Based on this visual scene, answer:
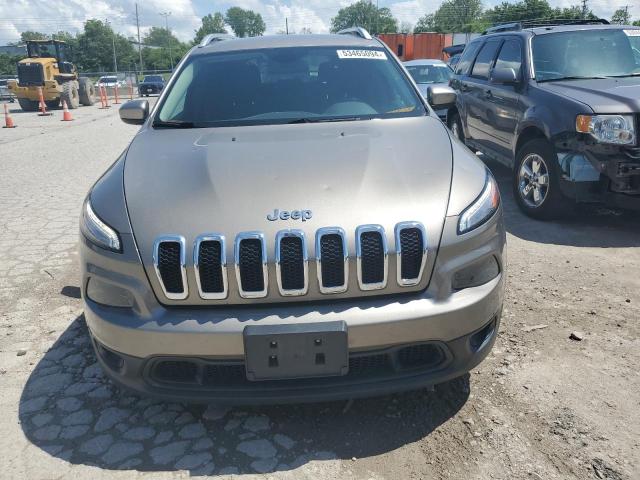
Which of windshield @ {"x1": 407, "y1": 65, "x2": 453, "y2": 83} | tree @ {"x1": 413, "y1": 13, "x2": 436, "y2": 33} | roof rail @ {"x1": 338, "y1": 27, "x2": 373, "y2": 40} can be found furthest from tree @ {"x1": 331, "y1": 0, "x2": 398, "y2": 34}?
roof rail @ {"x1": 338, "y1": 27, "x2": 373, "y2": 40}

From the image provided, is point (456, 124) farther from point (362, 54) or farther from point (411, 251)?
point (411, 251)

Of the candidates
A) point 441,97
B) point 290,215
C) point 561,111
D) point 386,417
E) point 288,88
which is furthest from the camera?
point 561,111

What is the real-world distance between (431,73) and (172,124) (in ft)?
35.2

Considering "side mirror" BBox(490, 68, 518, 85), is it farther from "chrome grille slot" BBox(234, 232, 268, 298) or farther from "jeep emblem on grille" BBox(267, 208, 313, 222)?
"chrome grille slot" BBox(234, 232, 268, 298)

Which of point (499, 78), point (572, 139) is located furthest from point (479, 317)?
point (499, 78)

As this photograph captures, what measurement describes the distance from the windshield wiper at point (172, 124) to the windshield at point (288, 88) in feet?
0.05

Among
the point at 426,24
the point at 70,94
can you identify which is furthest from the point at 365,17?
the point at 70,94

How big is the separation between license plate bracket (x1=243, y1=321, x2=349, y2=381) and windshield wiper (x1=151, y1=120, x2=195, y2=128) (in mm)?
1663

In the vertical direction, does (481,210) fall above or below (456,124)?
above

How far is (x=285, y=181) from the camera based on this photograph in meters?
2.41

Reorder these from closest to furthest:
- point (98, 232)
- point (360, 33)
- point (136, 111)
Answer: point (98, 232) < point (136, 111) < point (360, 33)

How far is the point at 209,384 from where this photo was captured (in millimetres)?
2197

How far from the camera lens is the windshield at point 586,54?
5.56 metres

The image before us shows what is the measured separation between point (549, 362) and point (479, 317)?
964 mm
